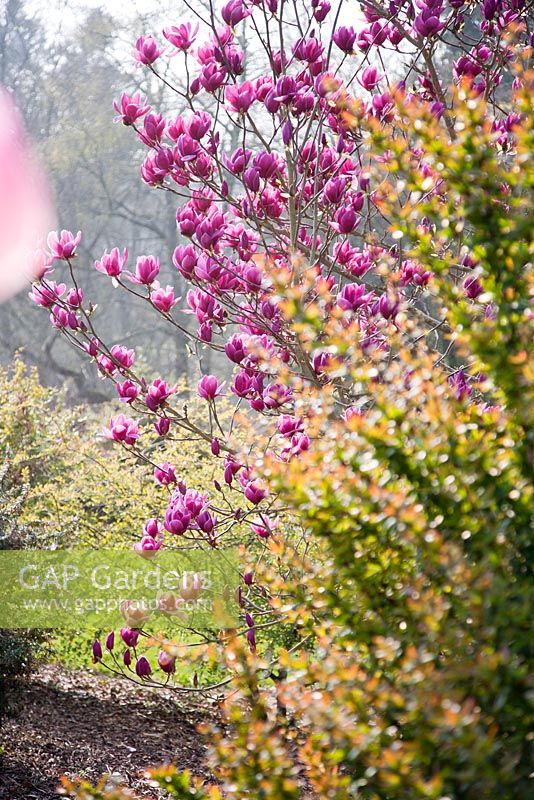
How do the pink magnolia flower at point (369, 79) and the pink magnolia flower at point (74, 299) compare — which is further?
the pink magnolia flower at point (369, 79)

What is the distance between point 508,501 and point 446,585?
0.15 meters

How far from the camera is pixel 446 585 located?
122cm

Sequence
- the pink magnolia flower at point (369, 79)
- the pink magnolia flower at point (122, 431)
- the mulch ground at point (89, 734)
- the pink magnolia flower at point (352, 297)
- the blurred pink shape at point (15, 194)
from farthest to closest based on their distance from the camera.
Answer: the blurred pink shape at point (15, 194)
the mulch ground at point (89, 734)
the pink magnolia flower at point (369, 79)
the pink magnolia flower at point (122, 431)
the pink magnolia flower at point (352, 297)

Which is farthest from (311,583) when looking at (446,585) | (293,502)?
(446,585)

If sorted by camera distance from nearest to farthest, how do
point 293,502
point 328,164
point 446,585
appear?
point 446,585
point 293,502
point 328,164

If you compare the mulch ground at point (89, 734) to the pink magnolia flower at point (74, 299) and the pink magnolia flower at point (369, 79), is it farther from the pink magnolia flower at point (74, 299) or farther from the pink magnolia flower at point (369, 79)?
the pink magnolia flower at point (369, 79)

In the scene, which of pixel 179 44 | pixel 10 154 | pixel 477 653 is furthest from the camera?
pixel 10 154

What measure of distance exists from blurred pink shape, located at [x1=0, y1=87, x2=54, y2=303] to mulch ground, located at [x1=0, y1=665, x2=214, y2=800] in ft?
22.7

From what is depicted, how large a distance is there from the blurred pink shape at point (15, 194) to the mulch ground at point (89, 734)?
22.7 ft

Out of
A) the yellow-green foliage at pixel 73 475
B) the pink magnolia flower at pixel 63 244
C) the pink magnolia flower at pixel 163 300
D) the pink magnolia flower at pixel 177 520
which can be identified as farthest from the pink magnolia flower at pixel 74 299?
the yellow-green foliage at pixel 73 475

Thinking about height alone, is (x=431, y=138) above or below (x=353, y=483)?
above

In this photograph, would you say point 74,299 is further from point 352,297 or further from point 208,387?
point 352,297

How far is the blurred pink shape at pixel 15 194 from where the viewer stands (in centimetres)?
1304

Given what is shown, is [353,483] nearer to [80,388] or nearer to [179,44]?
[179,44]
